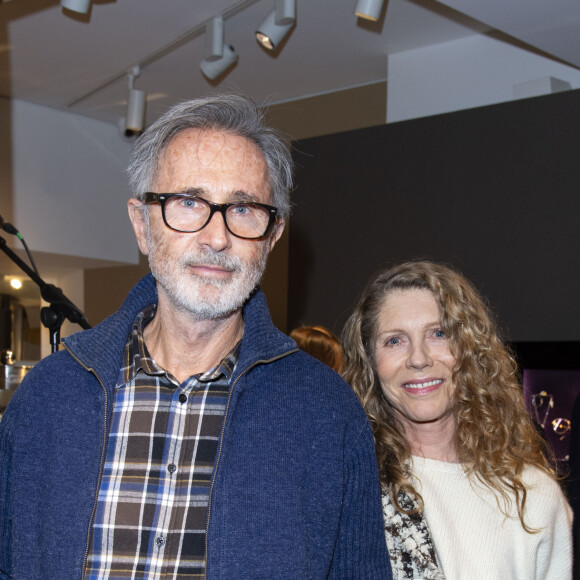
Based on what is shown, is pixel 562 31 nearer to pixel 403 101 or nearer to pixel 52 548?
pixel 403 101

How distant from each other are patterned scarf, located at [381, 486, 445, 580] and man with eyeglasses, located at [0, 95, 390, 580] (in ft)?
0.66

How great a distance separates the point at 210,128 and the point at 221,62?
126 inches

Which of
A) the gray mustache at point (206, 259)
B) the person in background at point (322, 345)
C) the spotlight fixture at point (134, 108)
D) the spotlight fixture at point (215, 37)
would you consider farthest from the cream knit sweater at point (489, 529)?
the spotlight fixture at point (134, 108)

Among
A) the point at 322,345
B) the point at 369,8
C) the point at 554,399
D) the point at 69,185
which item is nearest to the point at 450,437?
the point at 322,345

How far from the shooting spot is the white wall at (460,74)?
421 centimetres

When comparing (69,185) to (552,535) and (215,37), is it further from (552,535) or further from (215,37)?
(552,535)

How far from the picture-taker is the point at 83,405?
4.32 feet

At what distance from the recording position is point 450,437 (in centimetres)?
182

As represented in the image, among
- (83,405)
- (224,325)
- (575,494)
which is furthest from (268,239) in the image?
(575,494)

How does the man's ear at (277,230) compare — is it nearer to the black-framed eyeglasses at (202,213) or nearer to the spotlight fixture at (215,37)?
the black-framed eyeglasses at (202,213)

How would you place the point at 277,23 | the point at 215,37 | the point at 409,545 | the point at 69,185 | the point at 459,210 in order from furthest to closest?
the point at 69,185, the point at 215,37, the point at 277,23, the point at 459,210, the point at 409,545

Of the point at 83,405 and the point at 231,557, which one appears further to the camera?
the point at 83,405

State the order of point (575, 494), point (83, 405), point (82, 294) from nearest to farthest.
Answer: point (83, 405), point (575, 494), point (82, 294)

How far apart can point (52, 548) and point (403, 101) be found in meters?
3.91
